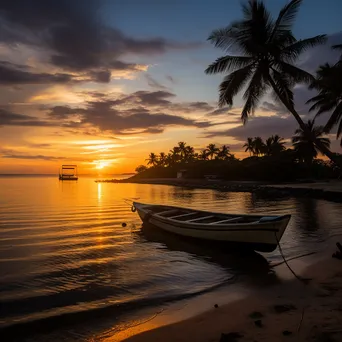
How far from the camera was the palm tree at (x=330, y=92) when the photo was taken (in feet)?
75.4

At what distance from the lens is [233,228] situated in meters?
11.7

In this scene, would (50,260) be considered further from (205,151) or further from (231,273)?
(205,151)

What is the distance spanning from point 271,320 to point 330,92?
27.3m

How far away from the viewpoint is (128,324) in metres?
6.71

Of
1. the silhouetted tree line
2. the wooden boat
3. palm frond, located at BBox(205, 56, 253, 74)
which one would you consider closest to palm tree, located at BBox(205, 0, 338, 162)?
palm frond, located at BBox(205, 56, 253, 74)

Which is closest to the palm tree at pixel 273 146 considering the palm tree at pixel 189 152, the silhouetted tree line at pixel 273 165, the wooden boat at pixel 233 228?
the silhouetted tree line at pixel 273 165

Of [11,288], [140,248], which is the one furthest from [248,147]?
[11,288]

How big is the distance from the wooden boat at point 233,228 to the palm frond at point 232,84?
22.3ft

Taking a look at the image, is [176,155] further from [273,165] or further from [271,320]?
[271,320]

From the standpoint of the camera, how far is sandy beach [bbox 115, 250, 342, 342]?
5.62 metres

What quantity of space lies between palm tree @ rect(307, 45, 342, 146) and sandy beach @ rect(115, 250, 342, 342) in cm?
1349

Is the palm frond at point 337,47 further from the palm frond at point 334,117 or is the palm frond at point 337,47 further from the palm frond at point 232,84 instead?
the palm frond at point 232,84

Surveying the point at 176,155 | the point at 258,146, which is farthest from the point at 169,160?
the point at 258,146

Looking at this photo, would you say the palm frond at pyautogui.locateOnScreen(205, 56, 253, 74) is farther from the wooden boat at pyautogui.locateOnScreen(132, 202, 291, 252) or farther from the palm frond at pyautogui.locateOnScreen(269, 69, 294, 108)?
Result: the wooden boat at pyautogui.locateOnScreen(132, 202, 291, 252)
